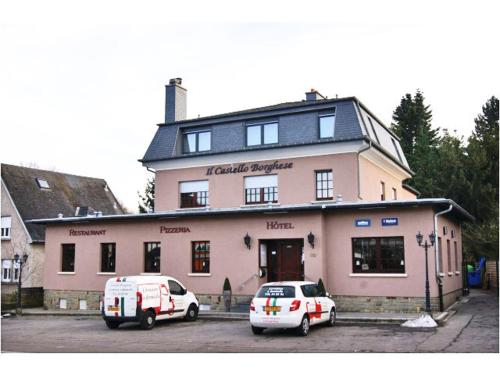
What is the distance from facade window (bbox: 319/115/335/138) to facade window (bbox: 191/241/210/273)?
7229 mm

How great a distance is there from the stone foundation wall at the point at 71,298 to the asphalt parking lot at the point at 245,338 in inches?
214

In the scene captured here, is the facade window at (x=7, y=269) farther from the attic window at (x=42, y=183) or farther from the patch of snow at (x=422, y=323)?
the patch of snow at (x=422, y=323)

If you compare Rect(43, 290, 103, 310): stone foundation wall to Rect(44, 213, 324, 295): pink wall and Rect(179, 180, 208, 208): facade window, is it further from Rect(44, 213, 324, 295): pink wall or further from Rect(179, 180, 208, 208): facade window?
Rect(179, 180, 208, 208): facade window

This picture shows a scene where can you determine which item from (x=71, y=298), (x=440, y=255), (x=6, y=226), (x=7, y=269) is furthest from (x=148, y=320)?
(x=6, y=226)

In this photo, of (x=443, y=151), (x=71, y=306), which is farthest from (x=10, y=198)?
(x=443, y=151)

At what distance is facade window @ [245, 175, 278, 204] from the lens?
27.3 meters

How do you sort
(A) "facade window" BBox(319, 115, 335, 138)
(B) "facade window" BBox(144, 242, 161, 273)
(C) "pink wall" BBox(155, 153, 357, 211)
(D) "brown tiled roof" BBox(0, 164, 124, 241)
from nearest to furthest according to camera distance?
(C) "pink wall" BBox(155, 153, 357, 211) < (B) "facade window" BBox(144, 242, 161, 273) < (A) "facade window" BBox(319, 115, 335, 138) < (D) "brown tiled roof" BBox(0, 164, 124, 241)

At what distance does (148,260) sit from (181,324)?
21.4 ft

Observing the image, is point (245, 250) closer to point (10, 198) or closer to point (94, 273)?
point (94, 273)

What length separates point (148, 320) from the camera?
751 inches

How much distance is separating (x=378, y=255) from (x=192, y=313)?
722 cm

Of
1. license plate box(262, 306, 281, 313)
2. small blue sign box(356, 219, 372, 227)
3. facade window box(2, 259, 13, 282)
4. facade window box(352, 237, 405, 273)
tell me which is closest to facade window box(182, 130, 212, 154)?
small blue sign box(356, 219, 372, 227)

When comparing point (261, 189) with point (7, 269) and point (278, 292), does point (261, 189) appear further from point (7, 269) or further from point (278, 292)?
point (7, 269)

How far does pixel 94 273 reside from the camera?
27219 mm
